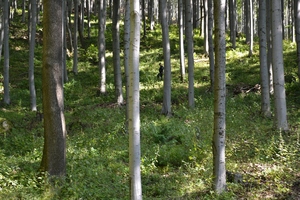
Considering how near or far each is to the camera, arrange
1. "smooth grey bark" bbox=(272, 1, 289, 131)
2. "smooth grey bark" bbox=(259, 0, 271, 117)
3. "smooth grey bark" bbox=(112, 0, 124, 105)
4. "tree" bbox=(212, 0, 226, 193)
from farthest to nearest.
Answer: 1. "smooth grey bark" bbox=(112, 0, 124, 105)
2. "smooth grey bark" bbox=(259, 0, 271, 117)
3. "smooth grey bark" bbox=(272, 1, 289, 131)
4. "tree" bbox=(212, 0, 226, 193)

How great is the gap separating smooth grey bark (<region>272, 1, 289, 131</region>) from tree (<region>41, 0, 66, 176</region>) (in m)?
6.67

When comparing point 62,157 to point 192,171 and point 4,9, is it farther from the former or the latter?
point 4,9

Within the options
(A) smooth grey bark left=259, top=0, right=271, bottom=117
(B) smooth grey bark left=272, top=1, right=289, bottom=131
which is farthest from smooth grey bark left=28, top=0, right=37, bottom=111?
(B) smooth grey bark left=272, top=1, right=289, bottom=131

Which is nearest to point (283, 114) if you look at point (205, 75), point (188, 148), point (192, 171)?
point (188, 148)

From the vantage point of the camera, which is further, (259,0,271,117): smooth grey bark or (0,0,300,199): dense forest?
(259,0,271,117): smooth grey bark

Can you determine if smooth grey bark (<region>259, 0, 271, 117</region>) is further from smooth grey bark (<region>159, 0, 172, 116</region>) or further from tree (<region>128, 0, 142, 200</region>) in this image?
tree (<region>128, 0, 142, 200</region>)

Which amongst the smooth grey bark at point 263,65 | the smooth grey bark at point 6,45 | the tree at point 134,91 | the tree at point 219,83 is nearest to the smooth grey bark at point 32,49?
the smooth grey bark at point 6,45

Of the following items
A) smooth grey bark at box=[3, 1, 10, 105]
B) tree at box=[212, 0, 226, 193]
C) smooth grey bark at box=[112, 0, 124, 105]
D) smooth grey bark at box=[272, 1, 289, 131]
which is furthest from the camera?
smooth grey bark at box=[3, 1, 10, 105]

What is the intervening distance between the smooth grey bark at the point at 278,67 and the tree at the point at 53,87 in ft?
21.9

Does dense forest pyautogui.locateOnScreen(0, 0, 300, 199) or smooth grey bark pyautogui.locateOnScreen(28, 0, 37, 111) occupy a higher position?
smooth grey bark pyautogui.locateOnScreen(28, 0, 37, 111)

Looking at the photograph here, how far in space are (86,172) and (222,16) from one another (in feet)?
15.0

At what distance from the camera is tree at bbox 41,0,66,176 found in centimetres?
680

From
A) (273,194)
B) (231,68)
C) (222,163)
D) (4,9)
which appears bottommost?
(273,194)

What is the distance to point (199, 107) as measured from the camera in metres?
16.3
